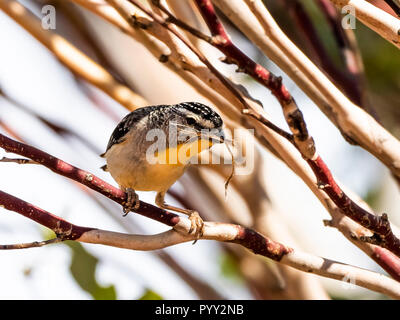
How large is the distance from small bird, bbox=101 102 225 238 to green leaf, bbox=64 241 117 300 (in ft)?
1.63

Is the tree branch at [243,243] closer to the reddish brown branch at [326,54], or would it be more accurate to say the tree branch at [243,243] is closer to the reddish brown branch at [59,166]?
the reddish brown branch at [59,166]

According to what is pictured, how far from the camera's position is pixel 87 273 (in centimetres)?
391

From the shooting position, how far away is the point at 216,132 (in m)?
3.53

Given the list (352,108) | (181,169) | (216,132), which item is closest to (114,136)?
(181,169)

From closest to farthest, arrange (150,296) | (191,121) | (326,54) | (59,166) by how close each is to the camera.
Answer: (59,166) → (191,121) → (150,296) → (326,54)

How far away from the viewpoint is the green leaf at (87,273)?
12.5 ft

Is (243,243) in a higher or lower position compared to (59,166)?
lower

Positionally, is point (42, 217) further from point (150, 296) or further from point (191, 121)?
point (150, 296)

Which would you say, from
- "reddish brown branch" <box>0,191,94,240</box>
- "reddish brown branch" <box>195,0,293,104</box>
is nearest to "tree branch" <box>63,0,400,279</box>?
"reddish brown branch" <box>195,0,293,104</box>

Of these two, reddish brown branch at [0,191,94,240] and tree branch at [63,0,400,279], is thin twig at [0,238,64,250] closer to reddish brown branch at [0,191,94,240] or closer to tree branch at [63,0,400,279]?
reddish brown branch at [0,191,94,240]

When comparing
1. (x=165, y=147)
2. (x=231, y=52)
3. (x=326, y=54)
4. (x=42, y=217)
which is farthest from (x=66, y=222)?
(x=326, y=54)

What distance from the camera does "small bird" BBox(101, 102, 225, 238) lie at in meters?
3.61

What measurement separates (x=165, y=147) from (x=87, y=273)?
0.91m

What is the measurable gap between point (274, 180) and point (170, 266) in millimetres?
954
